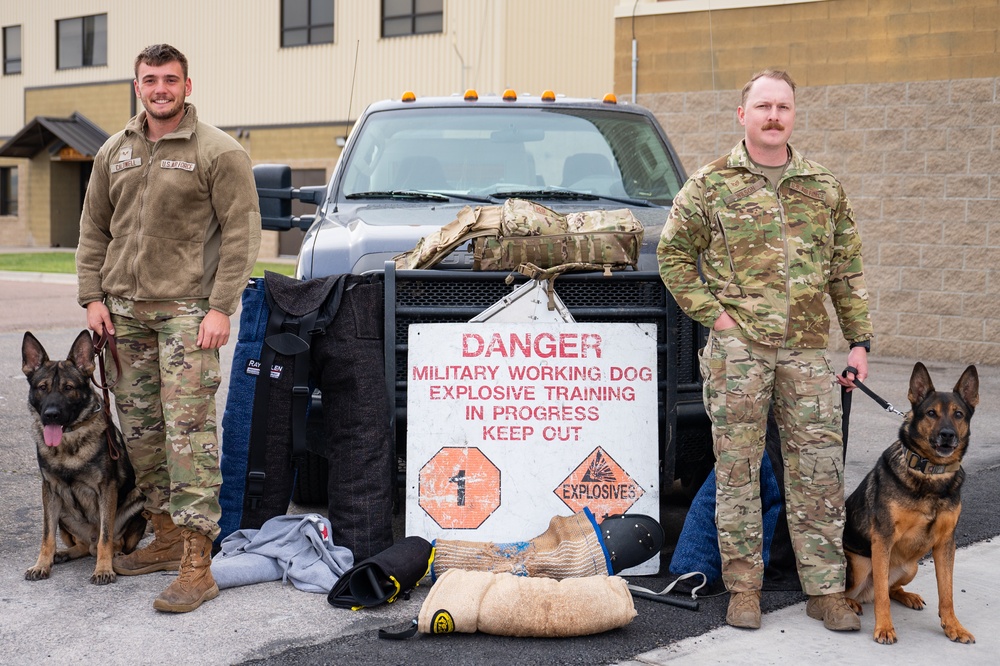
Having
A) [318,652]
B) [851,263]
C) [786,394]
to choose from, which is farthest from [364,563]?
[851,263]

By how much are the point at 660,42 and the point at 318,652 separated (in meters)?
10.6

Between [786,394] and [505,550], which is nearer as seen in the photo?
[786,394]

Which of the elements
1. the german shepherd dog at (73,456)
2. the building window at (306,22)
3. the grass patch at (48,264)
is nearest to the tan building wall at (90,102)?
the grass patch at (48,264)

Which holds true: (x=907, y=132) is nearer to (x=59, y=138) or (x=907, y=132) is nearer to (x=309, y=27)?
(x=309, y=27)

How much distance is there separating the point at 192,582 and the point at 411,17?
23.1 metres

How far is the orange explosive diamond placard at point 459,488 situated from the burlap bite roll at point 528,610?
714mm

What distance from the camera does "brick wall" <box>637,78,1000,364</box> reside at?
1151 centimetres

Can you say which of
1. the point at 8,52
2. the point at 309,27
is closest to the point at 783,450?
the point at 309,27

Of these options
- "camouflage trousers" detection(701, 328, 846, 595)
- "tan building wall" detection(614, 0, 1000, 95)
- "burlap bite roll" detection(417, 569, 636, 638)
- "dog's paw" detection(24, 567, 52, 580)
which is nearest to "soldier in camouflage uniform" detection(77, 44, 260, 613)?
"dog's paw" detection(24, 567, 52, 580)

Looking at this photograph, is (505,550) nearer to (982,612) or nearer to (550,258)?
(550,258)

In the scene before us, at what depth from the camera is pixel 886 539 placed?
4238 millimetres

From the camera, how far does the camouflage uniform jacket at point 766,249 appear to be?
14.2ft

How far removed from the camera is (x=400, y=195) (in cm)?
604

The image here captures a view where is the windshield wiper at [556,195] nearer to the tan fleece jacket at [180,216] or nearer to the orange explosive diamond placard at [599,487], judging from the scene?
the orange explosive diamond placard at [599,487]
